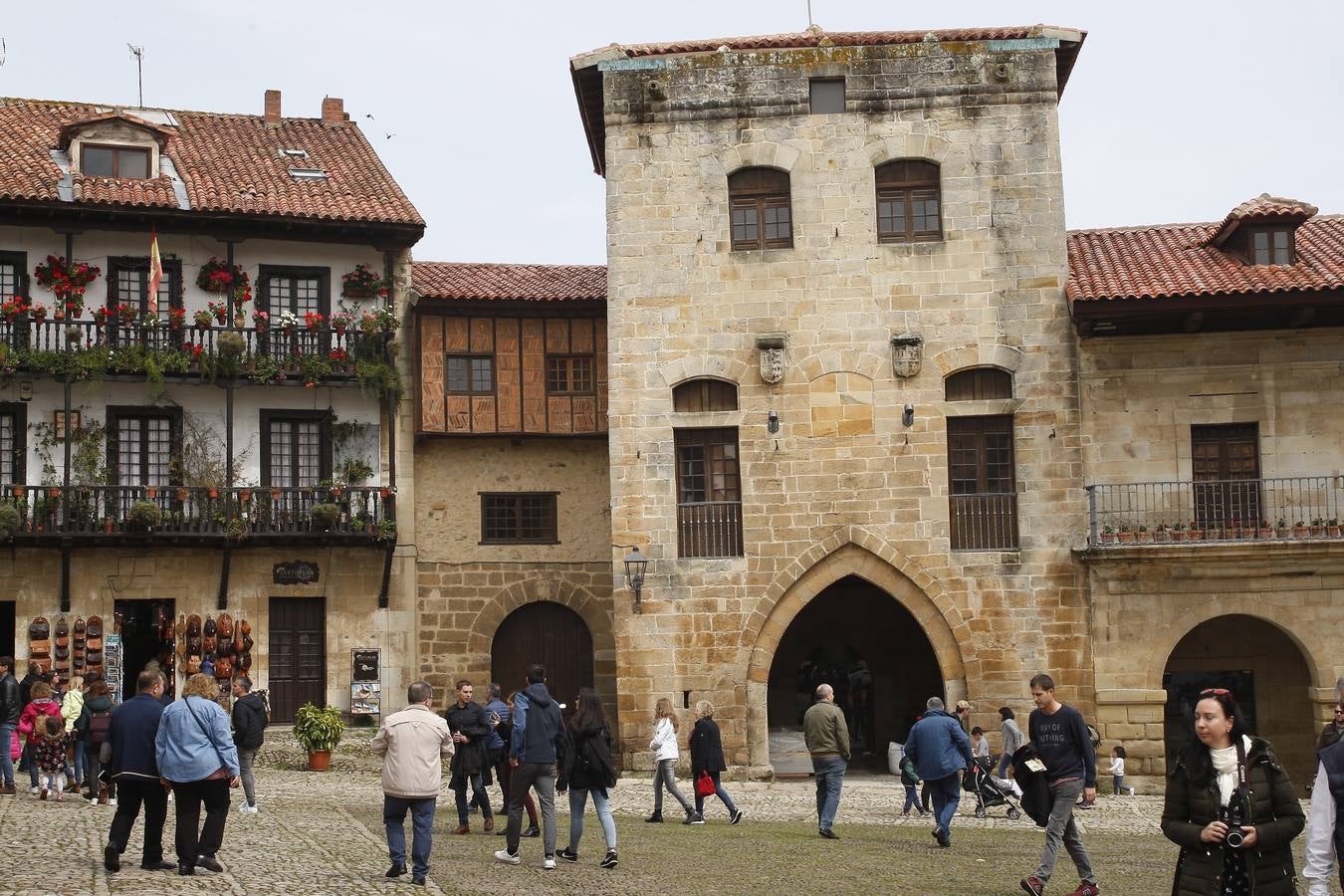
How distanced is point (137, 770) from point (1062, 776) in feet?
23.9

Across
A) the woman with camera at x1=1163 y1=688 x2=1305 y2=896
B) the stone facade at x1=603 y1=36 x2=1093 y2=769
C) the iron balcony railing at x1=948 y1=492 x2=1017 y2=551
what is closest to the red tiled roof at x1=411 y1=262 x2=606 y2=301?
the stone facade at x1=603 y1=36 x2=1093 y2=769

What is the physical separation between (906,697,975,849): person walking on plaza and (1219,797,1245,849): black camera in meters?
8.61

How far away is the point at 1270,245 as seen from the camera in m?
27.0

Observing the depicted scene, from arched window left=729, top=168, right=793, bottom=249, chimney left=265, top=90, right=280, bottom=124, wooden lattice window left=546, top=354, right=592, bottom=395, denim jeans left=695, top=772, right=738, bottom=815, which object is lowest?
denim jeans left=695, top=772, right=738, bottom=815

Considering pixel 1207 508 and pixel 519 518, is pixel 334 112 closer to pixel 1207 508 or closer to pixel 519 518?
pixel 519 518

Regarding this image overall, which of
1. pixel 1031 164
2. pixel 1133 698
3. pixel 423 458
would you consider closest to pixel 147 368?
pixel 423 458

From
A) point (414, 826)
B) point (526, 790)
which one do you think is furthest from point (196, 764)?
point (526, 790)

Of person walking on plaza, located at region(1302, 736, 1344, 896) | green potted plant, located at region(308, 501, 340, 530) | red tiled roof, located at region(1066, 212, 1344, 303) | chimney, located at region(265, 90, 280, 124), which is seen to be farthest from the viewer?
chimney, located at region(265, 90, 280, 124)

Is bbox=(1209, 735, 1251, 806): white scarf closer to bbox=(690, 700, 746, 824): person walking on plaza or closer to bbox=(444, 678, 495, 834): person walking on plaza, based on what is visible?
bbox=(444, 678, 495, 834): person walking on plaza

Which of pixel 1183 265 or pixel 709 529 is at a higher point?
pixel 1183 265

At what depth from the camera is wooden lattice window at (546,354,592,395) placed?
29.7m

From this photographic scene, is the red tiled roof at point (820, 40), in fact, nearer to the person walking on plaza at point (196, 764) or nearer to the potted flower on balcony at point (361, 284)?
the potted flower on balcony at point (361, 284)

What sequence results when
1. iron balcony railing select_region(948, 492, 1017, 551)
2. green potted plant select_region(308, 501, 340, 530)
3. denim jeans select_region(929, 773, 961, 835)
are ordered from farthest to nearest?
green potted plant select_region(308, 501, 340, 530) < iron balcony railing select_region(948, 492, 1017, 551) < denim jeans select_region(929, 773, 961, 835)

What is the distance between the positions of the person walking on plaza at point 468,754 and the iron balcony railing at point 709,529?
9393 mm
